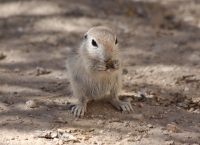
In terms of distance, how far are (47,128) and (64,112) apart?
395mm

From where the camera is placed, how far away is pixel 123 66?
4.98 meters

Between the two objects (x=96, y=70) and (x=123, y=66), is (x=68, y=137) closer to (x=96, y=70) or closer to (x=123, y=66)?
(x=96, y=70)

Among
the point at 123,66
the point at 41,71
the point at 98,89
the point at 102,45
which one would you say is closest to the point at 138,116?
the point at 98,89

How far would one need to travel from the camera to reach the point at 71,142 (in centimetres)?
327

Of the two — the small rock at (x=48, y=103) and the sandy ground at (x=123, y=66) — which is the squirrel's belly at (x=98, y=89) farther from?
the small rock at (x=48, y=103)

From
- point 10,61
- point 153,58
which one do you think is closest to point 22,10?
point 10,61

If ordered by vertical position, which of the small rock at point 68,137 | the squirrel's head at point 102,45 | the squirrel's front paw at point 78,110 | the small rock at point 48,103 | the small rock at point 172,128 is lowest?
the small rock at point 68,137

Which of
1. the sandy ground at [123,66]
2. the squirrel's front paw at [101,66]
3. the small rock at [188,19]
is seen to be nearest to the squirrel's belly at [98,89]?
the sandy ground at [123,66]

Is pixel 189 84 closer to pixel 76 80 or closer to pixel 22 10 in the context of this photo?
pixel 76 80

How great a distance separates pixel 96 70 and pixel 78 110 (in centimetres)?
43

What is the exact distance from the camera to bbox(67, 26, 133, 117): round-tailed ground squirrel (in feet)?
12.0

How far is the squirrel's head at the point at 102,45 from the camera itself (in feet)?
11.9

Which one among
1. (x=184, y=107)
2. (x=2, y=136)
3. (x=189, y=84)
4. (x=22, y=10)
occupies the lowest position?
(x=2, y=136)

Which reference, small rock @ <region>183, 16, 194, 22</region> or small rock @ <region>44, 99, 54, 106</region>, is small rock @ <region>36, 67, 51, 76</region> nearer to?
small rock @ <region>44, 99, 54, 106</region>
